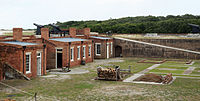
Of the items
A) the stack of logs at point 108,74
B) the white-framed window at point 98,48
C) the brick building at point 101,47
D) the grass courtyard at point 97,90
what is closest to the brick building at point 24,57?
the grass courtyard at point 97,90

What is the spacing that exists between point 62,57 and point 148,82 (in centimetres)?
1086

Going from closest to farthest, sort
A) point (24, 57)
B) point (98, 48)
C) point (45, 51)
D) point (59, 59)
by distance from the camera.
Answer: point (24, 57) < point (45, 51) < point (59, 59) < point (98, 48)

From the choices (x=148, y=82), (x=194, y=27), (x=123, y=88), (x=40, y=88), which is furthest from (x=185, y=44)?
(x=40, y=88)

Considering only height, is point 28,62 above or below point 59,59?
above

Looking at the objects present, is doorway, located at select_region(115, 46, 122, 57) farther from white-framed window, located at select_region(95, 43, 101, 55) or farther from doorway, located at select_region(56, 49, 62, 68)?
doorway, located at select_region(56, 49, 62, 68)

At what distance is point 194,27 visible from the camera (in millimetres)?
45719

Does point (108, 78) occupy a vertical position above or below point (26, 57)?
below

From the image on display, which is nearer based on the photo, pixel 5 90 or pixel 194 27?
pixel 5 90

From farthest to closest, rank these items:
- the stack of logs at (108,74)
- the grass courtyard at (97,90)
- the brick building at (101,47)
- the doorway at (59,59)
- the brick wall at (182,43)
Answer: the brick wall at (182,43) < the brick building at (101,47) < the doorway at (59,59) < the stack of logs at (108,74) < the grass courtyard at (97,90)

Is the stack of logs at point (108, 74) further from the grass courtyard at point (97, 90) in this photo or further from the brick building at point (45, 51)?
the brick building at point (45, 51)

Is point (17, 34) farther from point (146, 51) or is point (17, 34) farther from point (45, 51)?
point (146, 51)

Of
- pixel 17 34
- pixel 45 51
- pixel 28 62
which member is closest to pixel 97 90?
pixel 28 62

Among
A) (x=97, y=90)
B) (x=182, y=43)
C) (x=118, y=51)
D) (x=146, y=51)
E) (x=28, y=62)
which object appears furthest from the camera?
(x=118, y=51)

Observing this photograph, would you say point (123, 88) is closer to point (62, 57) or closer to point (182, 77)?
point (182, 77)
